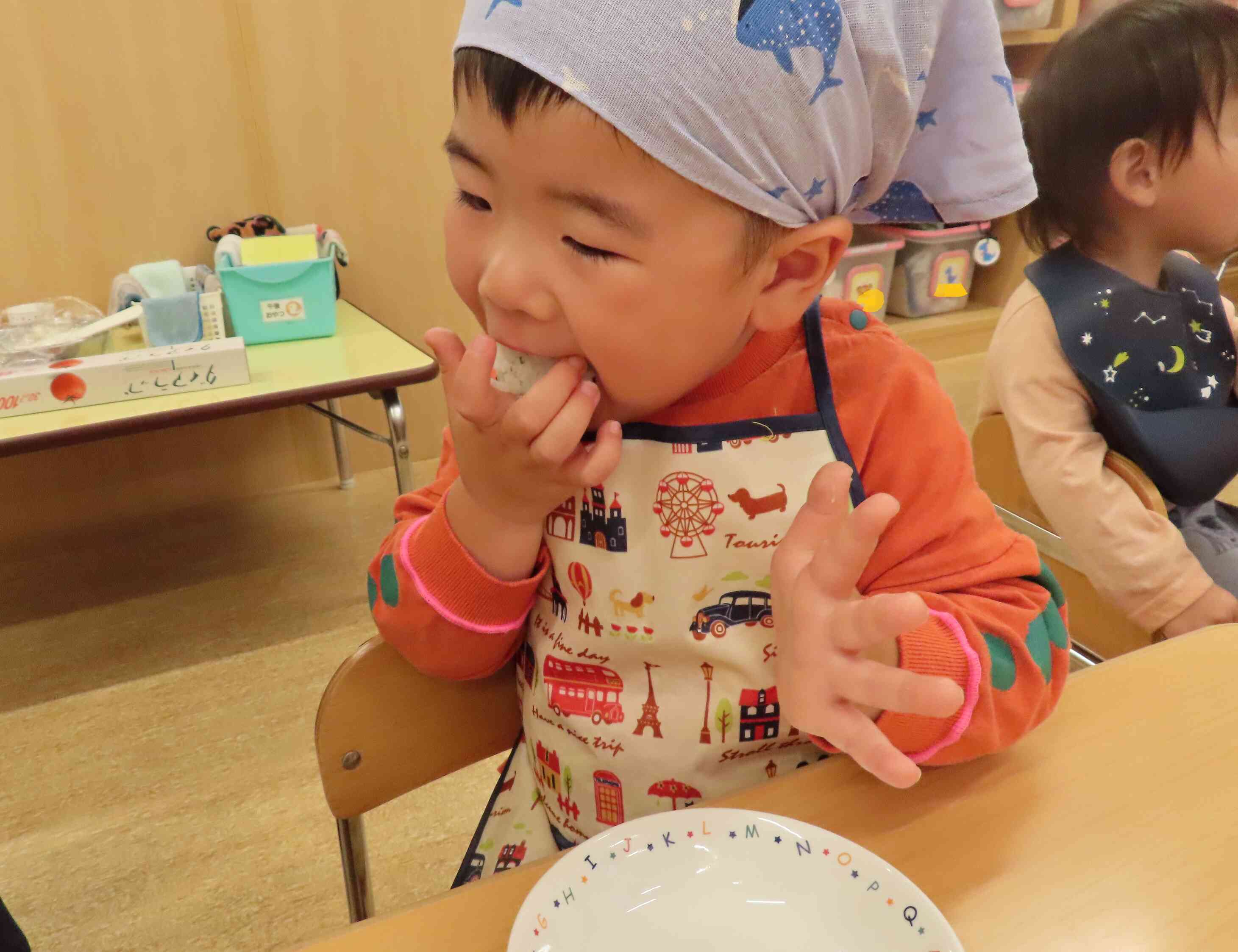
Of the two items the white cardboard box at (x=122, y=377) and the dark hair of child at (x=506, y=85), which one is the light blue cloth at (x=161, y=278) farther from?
the dark hair of child at (x=506, y=85)

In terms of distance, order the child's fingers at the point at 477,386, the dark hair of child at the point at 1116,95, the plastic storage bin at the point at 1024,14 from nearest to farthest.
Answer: the child's fingers at the point at 477,386 → the dark hair of child at the point at 1116,95 → the plastic storage bin at the point at 1024,14

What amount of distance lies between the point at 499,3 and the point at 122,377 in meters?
1.52

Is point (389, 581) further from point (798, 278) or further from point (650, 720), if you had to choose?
point (798, 278)

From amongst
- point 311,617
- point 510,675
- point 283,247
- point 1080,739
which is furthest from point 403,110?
point 1080,739

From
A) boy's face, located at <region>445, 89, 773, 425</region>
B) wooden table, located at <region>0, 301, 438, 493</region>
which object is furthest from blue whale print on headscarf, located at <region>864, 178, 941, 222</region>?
wooden table, located at <region>0, 301, 438, 493</region>

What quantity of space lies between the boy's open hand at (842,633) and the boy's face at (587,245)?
0.46 feet

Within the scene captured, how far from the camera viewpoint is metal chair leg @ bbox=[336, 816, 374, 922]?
31.5 inches

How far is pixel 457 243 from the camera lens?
0.61 metres

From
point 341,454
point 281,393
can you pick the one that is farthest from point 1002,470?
point 341,454

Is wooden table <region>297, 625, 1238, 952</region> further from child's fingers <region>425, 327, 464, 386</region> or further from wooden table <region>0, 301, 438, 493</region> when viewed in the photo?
wooden table <region>0, 301, 438, 493</region>

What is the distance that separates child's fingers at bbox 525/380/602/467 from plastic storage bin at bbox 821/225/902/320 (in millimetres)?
2659

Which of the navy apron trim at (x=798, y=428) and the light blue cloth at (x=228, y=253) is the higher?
the navy apron trim at (x=798, y=428)

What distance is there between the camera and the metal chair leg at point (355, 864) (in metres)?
0.80

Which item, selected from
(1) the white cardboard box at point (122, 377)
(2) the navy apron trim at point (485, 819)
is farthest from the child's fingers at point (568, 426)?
(1) the white cardboard box at point (122, 377)
